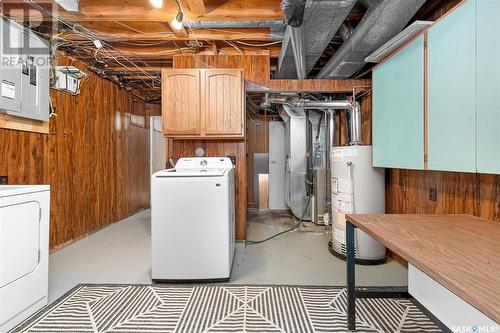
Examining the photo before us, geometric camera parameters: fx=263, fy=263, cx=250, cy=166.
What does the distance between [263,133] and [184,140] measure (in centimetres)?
288

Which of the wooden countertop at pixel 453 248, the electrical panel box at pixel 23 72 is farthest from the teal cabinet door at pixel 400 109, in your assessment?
the electrical panel box at pixel 23 72

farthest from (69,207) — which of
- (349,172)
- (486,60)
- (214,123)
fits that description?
(486,60)

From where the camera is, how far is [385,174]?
2.99 m

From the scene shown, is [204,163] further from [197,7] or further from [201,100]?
[197,7]

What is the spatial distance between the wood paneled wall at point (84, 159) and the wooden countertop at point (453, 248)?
318cm

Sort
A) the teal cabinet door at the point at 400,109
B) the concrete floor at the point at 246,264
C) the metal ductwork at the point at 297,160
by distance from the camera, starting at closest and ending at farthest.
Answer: the teal cabinet door at the point at 400,109, the concrete floor at the point at 246,264, the metal ductwork at the point at 297,160

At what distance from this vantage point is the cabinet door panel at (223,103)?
9.78 feet

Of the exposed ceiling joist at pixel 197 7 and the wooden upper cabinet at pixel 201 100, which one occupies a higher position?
the exposed ceiling joist at pixel 197 7

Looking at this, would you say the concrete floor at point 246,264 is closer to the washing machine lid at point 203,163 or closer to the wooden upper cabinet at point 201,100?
the washing machine lid at point 203,163

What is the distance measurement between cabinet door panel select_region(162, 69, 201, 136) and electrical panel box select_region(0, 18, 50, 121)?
3.87 feet

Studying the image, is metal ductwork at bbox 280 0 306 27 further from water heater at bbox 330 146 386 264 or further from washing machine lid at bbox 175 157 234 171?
washing machine lid at bbox 175 157 234 171

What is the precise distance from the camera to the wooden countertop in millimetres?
755

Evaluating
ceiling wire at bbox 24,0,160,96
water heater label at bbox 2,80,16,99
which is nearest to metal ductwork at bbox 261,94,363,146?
ceiling wire at bbox 24,0,160,96

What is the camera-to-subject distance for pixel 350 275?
1674mm
